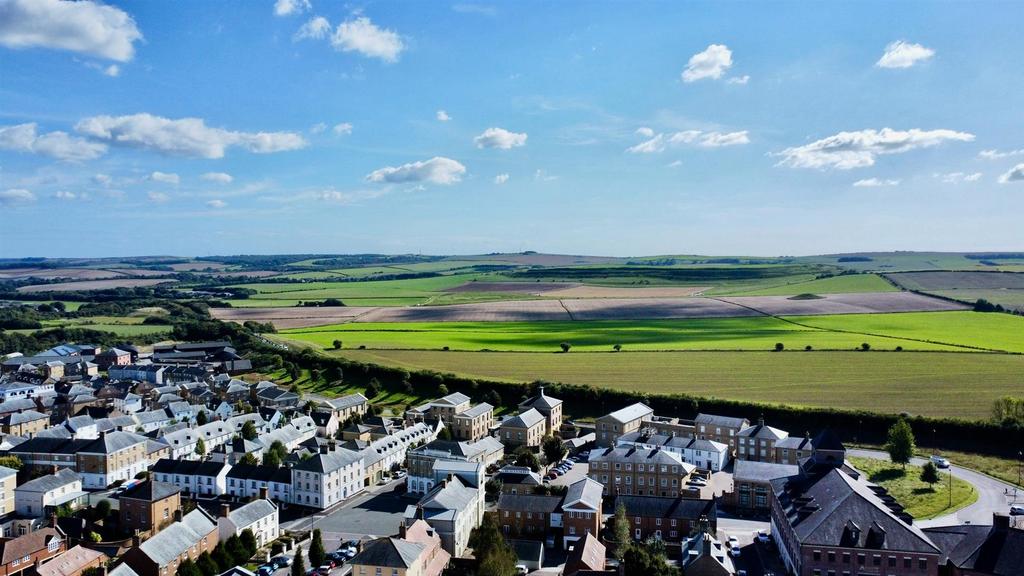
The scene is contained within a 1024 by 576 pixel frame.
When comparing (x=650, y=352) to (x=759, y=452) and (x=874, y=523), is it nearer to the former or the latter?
(x=759, y=452)

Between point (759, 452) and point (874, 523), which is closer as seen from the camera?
point (874, 523)

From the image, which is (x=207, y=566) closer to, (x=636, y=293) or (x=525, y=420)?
(x=525, y=420)

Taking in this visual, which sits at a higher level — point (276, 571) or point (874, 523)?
point (874, 523)

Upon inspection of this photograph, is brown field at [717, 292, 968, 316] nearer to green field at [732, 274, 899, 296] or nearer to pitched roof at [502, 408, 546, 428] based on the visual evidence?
green field at [732, 274, 899, 296]

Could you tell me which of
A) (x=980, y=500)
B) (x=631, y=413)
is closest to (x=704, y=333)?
(x=631, y=413)

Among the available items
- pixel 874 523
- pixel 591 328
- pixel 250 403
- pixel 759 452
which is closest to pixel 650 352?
pixel 591 328

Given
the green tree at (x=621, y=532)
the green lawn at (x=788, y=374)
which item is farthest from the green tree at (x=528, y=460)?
the green lawn at (x=788, y=374)

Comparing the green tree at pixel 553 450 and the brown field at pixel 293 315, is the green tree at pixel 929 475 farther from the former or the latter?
the brown field at pixel 293 315
